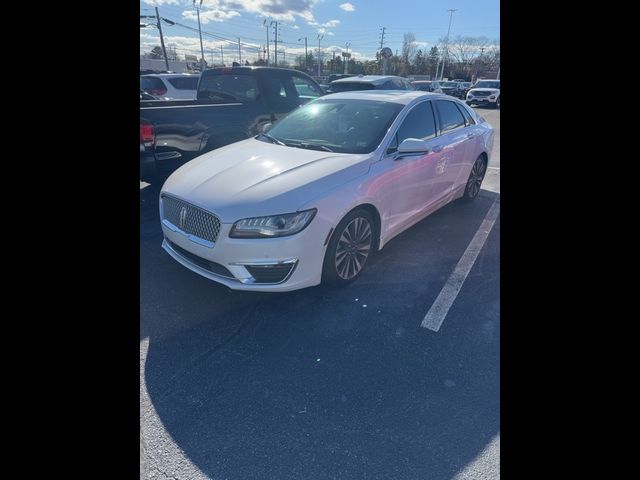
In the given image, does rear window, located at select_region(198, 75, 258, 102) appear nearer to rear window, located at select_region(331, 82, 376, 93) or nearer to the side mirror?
the side mirror

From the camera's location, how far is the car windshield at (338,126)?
11.4ft

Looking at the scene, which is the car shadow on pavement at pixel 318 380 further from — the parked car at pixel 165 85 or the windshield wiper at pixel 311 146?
the parked car at pixel 165 85

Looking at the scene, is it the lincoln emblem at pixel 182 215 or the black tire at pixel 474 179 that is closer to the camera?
the lincoln emblem at pixel 182 215


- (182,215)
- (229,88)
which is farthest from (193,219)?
(229,88)

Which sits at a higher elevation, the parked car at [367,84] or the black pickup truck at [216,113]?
the parked car at [367,84]

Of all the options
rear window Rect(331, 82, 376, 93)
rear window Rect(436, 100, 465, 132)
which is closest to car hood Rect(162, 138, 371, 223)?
rear window Rect(436, 100, 465, 132)

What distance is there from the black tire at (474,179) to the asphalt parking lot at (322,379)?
214 centimetres

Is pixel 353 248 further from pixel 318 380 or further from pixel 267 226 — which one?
pixel 318 380

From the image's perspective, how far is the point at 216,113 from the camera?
17.9 feet

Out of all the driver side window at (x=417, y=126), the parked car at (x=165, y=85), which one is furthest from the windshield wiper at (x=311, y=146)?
the parked car at (x=165, y=85)

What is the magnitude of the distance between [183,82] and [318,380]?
13.2 metres

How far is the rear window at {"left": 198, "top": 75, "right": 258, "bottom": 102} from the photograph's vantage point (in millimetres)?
6320

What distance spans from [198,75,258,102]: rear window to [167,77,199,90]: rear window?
6.61 meters
